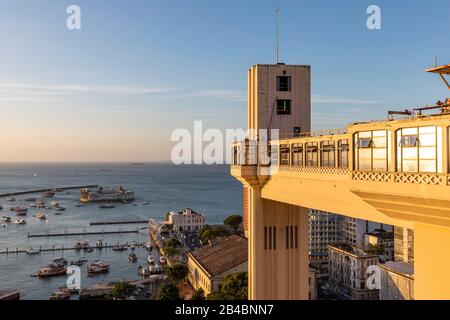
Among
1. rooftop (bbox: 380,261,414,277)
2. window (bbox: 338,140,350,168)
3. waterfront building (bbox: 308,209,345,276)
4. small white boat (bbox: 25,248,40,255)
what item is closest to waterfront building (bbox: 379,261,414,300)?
rooftop (bbox: 380,261,414,277)

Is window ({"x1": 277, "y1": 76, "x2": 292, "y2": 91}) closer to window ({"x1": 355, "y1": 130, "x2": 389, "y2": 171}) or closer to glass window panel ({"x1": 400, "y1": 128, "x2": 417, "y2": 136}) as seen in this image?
window ({"x1": 355, "y1": 130, "x2": 389, "y2": 171})

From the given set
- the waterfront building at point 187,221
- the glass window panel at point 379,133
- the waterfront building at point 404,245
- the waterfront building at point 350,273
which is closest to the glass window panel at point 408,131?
the glass window panel at point 379,133

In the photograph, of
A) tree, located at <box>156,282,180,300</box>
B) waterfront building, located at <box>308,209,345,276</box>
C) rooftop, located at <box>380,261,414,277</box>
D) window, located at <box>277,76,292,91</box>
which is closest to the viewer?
window, located at <box>277,76,292,91</box>

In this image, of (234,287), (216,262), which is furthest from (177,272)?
(234,287)

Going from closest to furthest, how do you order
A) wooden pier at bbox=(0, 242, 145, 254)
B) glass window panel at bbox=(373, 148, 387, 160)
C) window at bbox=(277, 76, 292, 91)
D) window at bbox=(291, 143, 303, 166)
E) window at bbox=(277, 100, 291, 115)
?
glass window panel at bbox=(373, 148, 387, 160) → window at bbox=(291, 143, 303, 166) → window at bbox=(277, 76, 292, 91) → window at bbox=(277, 100, 291, 115) → wooden pier at bbox=(0, 242, 145, 254)

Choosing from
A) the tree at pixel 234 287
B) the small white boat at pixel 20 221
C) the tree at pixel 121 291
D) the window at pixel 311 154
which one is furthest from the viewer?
the small white boat at pixel 20 221

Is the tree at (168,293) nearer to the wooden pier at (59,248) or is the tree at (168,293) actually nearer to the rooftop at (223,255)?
the rooftop at (223,255)

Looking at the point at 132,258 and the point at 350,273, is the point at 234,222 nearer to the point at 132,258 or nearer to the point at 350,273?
the point at 132,258
